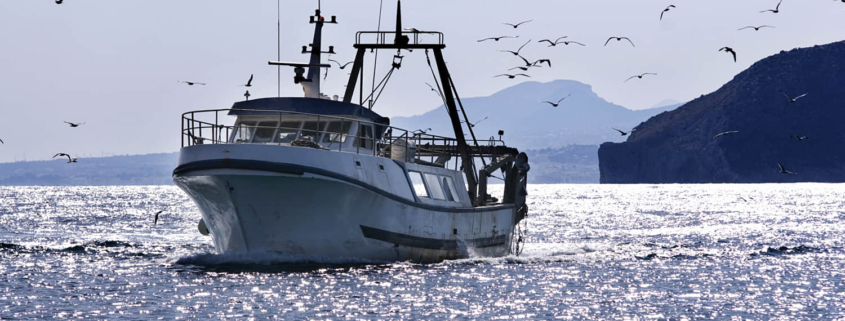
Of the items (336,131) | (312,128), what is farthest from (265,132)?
(336,131)

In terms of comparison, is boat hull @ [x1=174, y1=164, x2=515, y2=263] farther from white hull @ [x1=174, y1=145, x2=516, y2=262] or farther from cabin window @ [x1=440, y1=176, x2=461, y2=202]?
cabin window @ [x1=440, y1=176, x2=461, y2=202]

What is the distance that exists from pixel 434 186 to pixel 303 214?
5.82 m

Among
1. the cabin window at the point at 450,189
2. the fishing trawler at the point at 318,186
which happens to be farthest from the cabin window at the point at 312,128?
the cabin window at the point at 450,189

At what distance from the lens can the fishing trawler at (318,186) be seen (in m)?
25.6

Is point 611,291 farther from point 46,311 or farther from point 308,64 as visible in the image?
point 46,311

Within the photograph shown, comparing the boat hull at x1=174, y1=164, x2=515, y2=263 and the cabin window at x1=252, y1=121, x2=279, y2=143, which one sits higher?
the cabin window at x1=252, y1=121, x2=279, y2=143

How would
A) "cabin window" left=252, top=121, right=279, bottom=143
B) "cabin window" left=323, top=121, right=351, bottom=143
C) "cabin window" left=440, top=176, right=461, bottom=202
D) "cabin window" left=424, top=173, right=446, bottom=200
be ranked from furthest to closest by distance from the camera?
"cabin window" left=440, top=176, right=461, bottom=202, "cabin window" left=424, top=173, right=446, bottom=200, "cabin window" left=252, top=121, right=279, bottom=143, "cabin window" left=323, top=121, right=351, bottom=143

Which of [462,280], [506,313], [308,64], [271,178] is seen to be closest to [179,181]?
[271,178]

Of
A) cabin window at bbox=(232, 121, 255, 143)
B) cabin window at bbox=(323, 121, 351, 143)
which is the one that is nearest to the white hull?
cabin window at bbox=(323, 121, 351, 143)

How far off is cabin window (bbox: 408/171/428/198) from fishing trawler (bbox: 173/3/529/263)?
30 mm

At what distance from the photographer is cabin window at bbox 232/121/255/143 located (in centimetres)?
2858

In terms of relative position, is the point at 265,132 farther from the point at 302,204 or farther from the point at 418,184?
the point at 418,184

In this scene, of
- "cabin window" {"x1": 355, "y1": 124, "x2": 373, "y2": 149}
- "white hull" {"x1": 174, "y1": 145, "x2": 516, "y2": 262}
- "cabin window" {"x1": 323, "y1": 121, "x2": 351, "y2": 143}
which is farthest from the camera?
"cabin window" {"x1": 355, "y1": 124, "x2": 373, "y2": 149}

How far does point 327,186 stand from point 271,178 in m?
1.44
